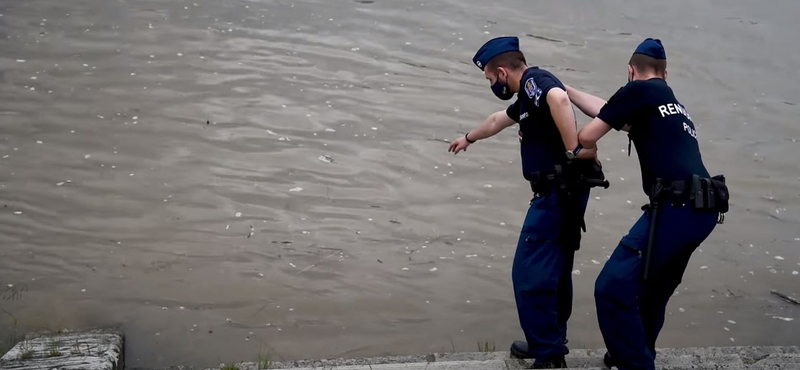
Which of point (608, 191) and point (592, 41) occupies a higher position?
point (592, 41)

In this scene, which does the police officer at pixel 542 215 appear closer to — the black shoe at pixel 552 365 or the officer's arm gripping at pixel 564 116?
the black shoe at pixel 552 365

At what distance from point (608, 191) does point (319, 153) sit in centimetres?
296

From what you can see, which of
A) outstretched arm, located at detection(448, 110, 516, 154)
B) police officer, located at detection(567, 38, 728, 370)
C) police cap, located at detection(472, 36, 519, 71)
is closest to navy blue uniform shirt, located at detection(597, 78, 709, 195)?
police officer, located at detection(567, 38, 728, 370)

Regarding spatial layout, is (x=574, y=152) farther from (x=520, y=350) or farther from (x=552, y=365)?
(x=520, y=350)

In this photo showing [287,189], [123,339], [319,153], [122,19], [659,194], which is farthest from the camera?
[122,19]

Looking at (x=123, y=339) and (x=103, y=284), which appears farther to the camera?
(x=103, y=284)

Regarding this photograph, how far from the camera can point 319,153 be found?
8.91m

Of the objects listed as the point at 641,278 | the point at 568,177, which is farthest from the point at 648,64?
the point at 641,278

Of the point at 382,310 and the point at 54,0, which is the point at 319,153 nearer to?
the point at 382,310

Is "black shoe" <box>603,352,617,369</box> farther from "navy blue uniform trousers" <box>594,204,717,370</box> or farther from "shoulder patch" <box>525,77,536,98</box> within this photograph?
"shoulder patch" <box>525,77,536,98</box>

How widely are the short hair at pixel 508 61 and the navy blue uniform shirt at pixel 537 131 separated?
83mm

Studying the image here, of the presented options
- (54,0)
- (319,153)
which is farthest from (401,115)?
(54,0)

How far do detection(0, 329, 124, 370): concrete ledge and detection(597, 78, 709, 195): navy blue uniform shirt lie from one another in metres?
2.85

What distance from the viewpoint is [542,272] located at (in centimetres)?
430
